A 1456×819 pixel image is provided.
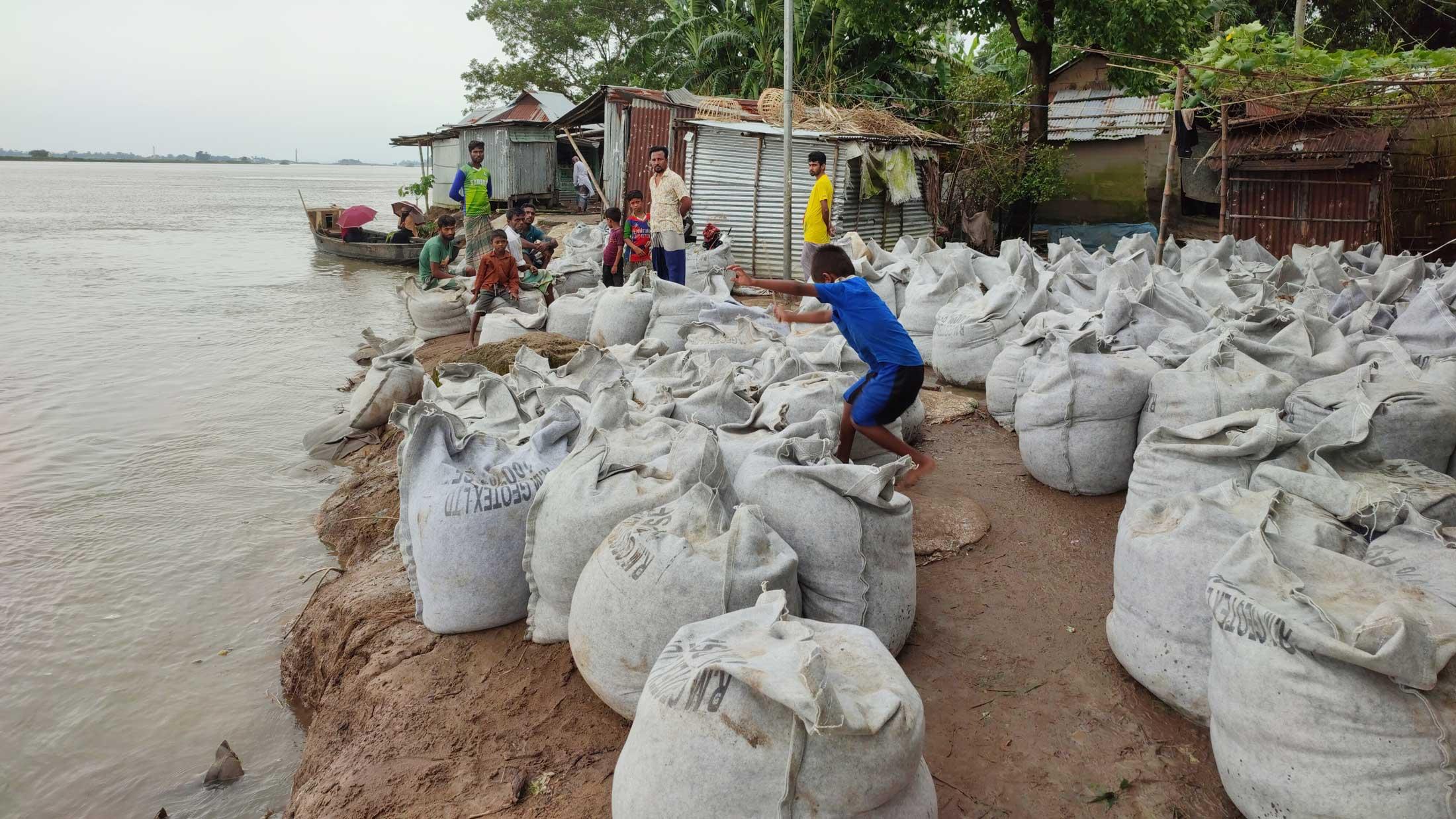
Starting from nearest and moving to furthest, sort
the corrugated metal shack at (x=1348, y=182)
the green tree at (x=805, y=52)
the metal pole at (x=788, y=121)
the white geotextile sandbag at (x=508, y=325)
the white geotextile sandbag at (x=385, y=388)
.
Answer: the white geotextile sandbag at (x=385, y=388) < the white geotextile sandbag at (x=508, y=325) < the corrugated metal shack at (x=1348, y=182) < the metal pole at (x=788, y=121) < the green tree at (x=805, y=52)

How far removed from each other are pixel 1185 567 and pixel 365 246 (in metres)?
15.6

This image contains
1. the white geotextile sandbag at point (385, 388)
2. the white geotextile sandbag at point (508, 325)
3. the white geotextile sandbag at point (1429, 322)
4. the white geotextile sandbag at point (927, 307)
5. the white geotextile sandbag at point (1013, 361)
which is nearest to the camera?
the white geotextile sandbag at point (1429, 322)

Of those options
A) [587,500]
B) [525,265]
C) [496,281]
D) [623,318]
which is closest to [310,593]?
[587,500]

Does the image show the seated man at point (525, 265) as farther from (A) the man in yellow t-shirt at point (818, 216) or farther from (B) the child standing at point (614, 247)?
(A) the man in yellow t-shirt at point (818, 216)

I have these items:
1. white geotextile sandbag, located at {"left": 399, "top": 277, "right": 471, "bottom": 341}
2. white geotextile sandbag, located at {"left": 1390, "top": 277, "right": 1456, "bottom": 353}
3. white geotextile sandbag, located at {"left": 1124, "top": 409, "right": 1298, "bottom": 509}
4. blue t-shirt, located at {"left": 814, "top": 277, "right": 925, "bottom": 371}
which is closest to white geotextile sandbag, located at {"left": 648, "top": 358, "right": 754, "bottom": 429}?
blue t-shirt, located at {"left": 814, "top": 277, "right": 925, "bottom": 371}

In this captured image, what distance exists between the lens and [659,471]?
8.45ft

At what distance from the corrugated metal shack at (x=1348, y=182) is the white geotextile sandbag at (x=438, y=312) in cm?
679

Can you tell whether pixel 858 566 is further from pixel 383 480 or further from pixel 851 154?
pixel 851 154

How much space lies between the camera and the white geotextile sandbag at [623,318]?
604cm

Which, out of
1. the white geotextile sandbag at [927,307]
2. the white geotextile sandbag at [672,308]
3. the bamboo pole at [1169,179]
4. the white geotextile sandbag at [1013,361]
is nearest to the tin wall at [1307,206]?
the bamboo pole at [1169,179]

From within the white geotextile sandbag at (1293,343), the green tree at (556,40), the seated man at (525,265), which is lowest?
the white geotextile sandbag at (1293,343)

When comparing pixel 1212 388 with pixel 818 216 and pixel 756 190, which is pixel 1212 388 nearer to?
pixel 818 216

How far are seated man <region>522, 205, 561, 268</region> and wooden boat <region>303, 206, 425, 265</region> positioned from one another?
5919mm

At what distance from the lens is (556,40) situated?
28.4 meters
